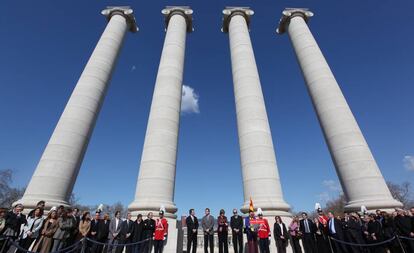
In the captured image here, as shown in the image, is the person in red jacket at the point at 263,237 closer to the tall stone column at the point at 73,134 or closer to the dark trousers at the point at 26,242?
the dark trousers at the point at 26,242

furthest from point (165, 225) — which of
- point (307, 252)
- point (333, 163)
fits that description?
point (333, 163)

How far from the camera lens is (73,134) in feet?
112

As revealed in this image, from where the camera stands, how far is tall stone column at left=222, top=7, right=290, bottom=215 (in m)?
29.0

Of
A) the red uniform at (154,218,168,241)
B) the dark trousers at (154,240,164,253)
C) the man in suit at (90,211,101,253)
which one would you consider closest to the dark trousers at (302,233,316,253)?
the red uniform at (154,218,168,241)

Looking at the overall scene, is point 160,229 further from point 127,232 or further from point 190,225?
point 190,225

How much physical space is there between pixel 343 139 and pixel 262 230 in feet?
63.4

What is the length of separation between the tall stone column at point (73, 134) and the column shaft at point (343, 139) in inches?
1405

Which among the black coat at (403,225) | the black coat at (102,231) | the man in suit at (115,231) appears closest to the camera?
the black coat at (403,225)

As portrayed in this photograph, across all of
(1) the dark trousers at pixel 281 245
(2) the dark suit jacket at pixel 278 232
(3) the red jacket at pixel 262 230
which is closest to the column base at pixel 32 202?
(3) the red jacket at pixel 262 230

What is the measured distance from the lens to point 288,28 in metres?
52.2

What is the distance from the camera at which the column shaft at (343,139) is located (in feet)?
99.6

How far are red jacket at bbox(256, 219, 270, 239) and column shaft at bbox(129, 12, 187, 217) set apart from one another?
9.92m

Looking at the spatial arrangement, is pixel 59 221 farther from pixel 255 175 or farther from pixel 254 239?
pixel 255 175

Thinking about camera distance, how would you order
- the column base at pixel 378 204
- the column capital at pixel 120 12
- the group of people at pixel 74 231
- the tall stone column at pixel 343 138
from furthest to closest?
the column capital at pixel 120 12, the tall stone column at pixel 343 138, the column base at pixel 378 204, the group of people at pixel 74 231
